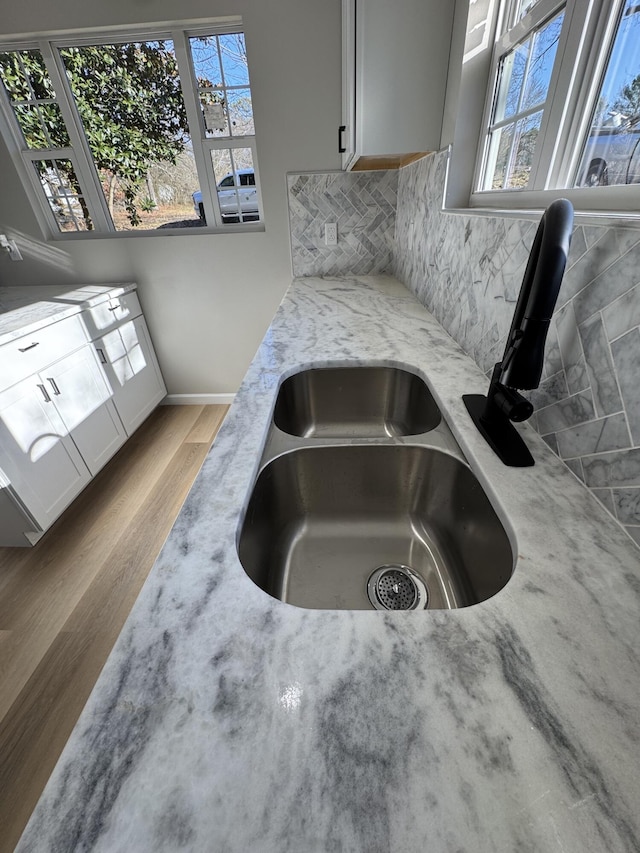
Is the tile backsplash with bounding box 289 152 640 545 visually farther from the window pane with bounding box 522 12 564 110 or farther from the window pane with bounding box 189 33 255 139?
the window pane with bounding box 189 33 255 139

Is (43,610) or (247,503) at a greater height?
(247,503)

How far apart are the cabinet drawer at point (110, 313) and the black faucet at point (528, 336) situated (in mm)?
2233

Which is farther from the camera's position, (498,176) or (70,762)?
(498,176)

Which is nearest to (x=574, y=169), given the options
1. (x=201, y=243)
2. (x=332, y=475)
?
(x=332, y=475)

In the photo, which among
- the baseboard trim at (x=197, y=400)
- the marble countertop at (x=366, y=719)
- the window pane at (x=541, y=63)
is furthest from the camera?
the baseboard trim at (x=197, y=400)

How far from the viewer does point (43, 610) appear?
1.47m

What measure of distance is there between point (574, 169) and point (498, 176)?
1.16ft

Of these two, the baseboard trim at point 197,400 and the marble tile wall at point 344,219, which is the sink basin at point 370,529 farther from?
the baseboard trim at point 197,400

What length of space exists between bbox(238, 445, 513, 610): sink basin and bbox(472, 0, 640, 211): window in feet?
1.83

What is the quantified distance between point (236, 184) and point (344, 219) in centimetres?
79

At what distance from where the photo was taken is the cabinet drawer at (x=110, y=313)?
212 cm

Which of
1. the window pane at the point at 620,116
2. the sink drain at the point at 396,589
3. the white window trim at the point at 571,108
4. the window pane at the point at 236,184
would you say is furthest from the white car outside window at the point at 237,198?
the sink drain at the point at 396,589

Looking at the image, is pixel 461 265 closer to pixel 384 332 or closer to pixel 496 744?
pixel 384 332

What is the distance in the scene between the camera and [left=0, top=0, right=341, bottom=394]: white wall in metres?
1.84
